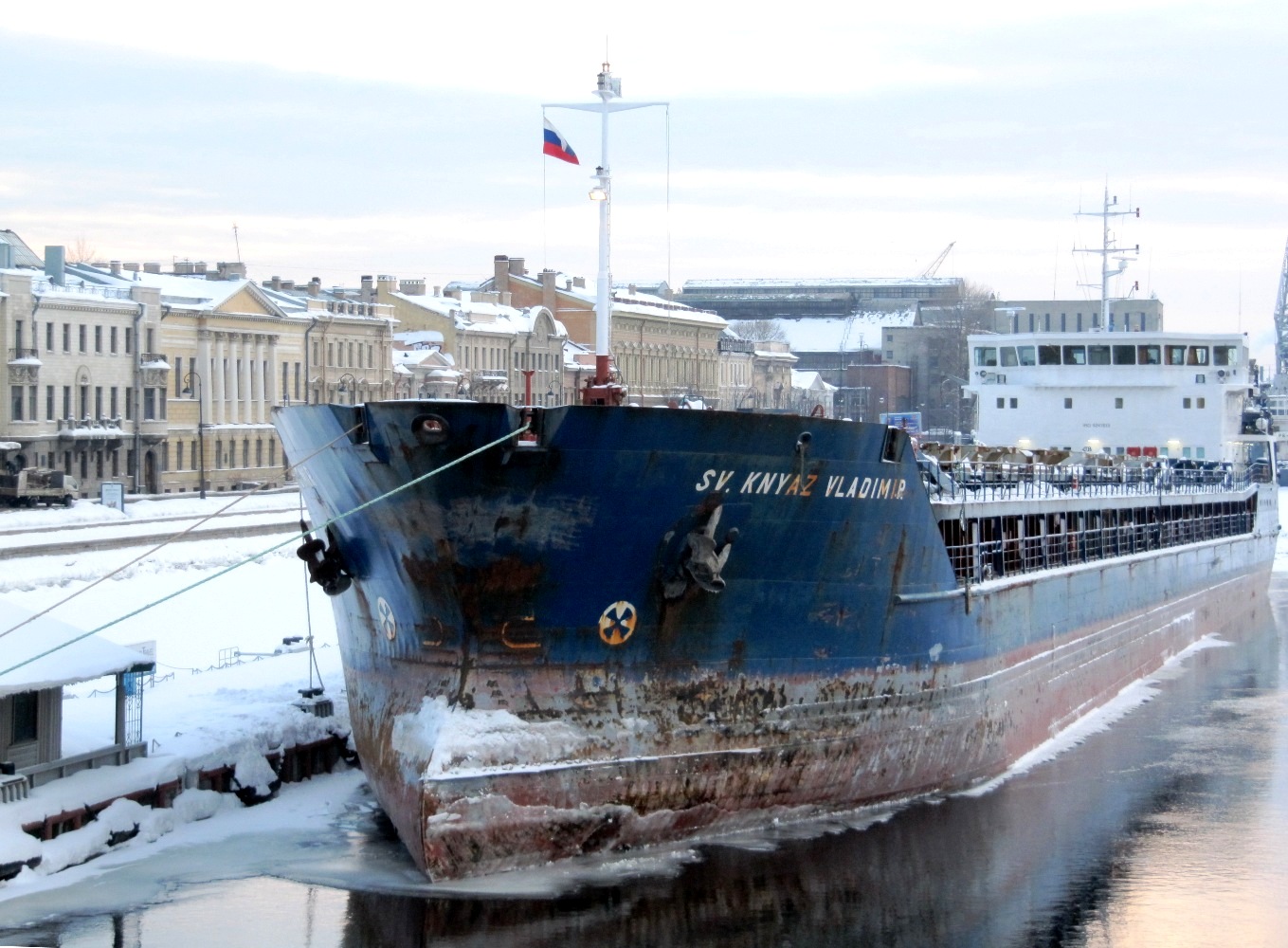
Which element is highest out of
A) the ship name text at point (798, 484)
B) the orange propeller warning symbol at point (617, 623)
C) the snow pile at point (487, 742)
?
the ship name text at point (798, 484)

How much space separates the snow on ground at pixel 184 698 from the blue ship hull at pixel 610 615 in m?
1.88

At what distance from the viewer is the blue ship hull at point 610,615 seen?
1733 centimetres

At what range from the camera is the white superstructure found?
43188 mm

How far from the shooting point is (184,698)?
24.4m

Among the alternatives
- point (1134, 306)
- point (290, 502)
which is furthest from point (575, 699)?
point (1134, 306)

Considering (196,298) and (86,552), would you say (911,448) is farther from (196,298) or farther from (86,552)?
(196,298)

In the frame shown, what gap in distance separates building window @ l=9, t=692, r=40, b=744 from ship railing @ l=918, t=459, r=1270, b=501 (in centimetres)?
1077

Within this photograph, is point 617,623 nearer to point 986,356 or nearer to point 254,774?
point 254,774

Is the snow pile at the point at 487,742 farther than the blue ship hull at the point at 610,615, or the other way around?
the snow pile at the point at 487,742

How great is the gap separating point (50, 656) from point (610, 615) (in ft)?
22.2

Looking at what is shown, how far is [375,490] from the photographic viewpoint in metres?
18.0

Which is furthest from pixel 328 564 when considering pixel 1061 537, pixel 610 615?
pixel 1061 537

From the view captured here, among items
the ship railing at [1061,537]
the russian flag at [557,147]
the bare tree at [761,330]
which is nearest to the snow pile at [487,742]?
the russian flag at [557,147]

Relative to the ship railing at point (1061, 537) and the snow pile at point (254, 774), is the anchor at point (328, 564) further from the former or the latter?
the ship railing at point (1061, 537)
